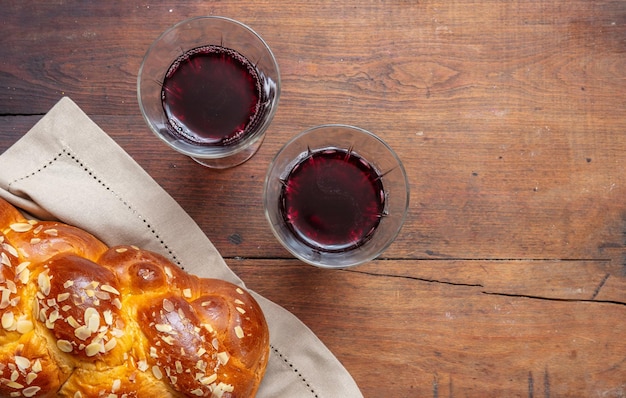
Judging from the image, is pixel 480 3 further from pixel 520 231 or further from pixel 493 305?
pixel 493 305

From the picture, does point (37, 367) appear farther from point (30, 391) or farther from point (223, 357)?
point (223, 357)

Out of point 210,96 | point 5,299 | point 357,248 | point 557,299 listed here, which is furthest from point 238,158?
point 557,299

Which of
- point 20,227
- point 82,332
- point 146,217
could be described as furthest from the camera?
point 146,217

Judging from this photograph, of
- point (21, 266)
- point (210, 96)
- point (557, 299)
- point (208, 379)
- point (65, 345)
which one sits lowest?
point (557, 299)

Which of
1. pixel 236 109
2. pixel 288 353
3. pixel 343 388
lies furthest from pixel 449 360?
pixel 236 109

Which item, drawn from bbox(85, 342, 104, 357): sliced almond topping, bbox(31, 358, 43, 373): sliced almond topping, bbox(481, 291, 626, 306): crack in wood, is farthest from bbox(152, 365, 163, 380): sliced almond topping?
bbox(481, 291, 626, 306): crack in wood

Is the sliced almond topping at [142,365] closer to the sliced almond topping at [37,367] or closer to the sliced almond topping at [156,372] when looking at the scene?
the sliced almond topping at [156,372]
